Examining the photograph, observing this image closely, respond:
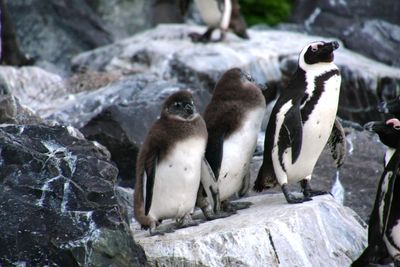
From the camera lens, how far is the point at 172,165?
270 inches

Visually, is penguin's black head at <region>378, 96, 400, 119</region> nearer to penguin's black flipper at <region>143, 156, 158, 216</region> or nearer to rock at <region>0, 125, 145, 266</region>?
penguin's black flipper at <region>143, 156, 158, 216</region>

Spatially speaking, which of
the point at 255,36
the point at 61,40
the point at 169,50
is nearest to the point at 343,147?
the point at 169,50

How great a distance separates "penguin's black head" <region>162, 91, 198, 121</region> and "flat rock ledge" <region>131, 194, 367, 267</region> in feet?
2.45

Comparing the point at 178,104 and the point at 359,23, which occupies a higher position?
the point at 178,104

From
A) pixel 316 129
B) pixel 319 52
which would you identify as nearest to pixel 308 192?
pixel 316 129

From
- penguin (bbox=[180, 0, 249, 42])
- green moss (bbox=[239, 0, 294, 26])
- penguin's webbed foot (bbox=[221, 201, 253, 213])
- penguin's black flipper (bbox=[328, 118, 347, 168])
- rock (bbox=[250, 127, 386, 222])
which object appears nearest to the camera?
penguin's webbed foot (bbox=[221, 201, 253, 213])

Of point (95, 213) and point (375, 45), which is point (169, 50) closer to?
point (375, 45)

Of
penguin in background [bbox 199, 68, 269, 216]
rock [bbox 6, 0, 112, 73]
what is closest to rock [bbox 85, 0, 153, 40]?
rock [bbox 6, 0, 112, 73]

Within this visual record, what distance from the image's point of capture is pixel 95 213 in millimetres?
6270

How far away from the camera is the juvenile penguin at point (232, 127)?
7.30 meters

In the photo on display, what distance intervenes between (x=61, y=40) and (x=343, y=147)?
26.9ft

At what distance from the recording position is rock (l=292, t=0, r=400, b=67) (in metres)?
14.8

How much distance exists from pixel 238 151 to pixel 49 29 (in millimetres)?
8432

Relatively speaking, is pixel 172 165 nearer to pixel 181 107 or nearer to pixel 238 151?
pixel 181 107
